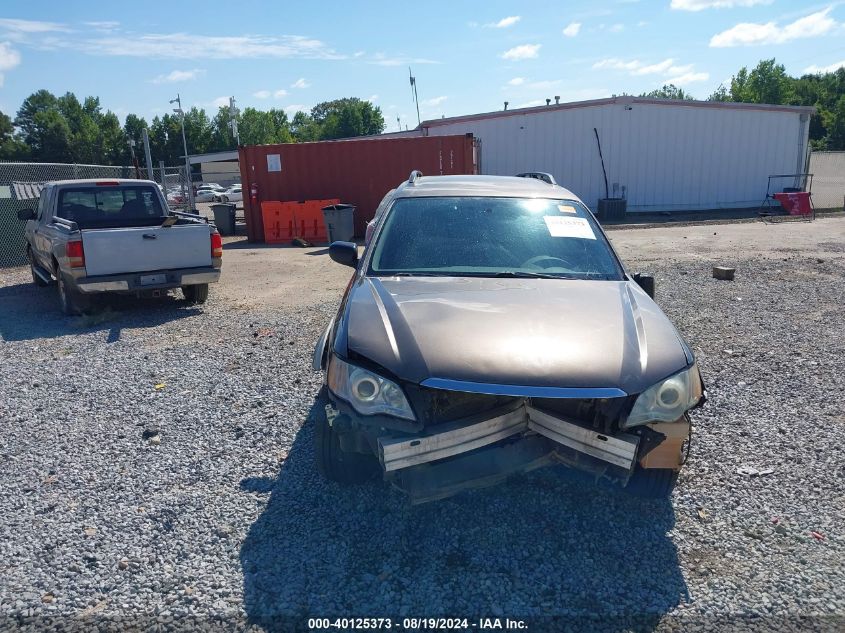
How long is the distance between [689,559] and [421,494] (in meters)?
1.35

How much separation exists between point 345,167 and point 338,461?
15187 mm

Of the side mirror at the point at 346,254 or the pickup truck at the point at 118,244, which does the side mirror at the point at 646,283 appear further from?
the pickup truck at the point at 118,244

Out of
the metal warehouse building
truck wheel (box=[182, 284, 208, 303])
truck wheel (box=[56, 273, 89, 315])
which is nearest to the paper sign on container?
truck wheel (box=[182, 284, 208, 303])

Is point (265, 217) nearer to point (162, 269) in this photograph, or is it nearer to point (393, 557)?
point (162, 269)

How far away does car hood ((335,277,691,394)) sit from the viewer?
2.93 m

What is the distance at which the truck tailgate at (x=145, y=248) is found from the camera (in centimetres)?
810

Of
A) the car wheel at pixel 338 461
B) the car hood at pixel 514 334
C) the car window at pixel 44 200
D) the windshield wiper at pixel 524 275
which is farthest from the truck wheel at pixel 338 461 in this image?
the car window at pixel 44 200

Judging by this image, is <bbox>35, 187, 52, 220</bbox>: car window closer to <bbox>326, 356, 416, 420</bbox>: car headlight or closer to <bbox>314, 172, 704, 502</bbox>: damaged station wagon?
<bbox>314, 172, 704, 502</bbox>: damaged station wagon

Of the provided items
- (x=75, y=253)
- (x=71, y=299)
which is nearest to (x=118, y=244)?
(x=75, y=253)

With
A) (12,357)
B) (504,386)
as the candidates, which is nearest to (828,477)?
(504,386)

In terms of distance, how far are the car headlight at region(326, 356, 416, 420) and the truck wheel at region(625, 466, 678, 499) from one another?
4.34 ft

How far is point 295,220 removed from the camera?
685 inches

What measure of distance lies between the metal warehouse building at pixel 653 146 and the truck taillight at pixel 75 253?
18810 mm

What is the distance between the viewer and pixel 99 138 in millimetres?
79438
